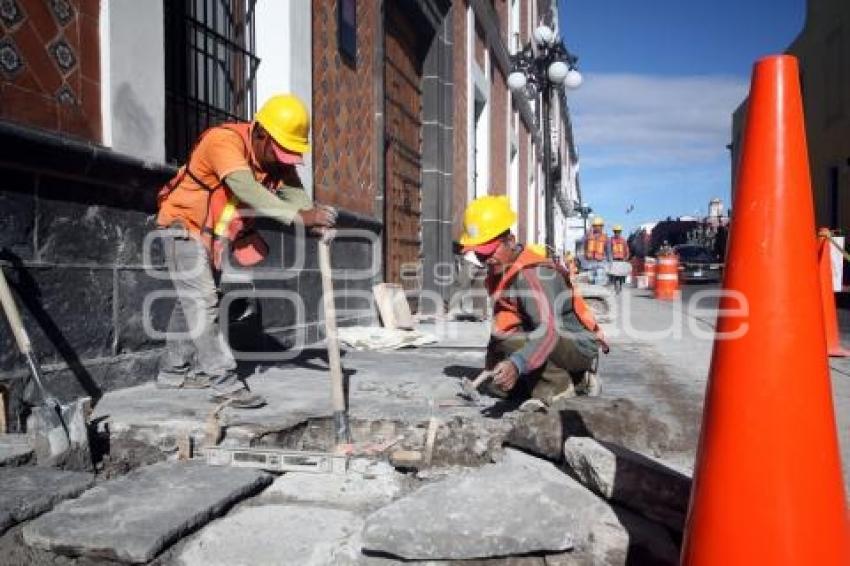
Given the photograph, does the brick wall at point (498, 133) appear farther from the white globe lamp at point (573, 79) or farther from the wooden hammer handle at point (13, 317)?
the wooden hammer handle at point (13, 317)

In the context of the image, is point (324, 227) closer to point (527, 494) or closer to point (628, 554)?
point (527, 494)

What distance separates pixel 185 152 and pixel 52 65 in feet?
5.13

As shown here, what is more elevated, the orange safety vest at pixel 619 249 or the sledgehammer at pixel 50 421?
the orange safety vest at pixel 619 249

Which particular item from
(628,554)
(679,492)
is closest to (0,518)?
(628,554)

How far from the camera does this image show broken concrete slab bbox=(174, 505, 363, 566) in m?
2.06

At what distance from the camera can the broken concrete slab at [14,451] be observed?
2.63 metres

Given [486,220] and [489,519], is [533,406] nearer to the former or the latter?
[486,220]

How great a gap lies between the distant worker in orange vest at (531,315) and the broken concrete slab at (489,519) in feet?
3.15

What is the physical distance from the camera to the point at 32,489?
7.90ft

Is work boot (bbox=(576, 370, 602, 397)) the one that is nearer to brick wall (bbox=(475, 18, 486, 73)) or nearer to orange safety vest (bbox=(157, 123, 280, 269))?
orange safety vest (bbox=(157, 123, 280, 269))

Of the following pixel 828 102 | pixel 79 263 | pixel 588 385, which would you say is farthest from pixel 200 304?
pixel 828 102

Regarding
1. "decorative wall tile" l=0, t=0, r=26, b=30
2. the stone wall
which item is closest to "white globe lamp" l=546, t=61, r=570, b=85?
the stone wall

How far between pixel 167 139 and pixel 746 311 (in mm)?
3905

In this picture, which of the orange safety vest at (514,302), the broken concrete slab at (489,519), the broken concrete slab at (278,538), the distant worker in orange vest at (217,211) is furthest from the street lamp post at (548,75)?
the broken concrete slab at (278,538)
